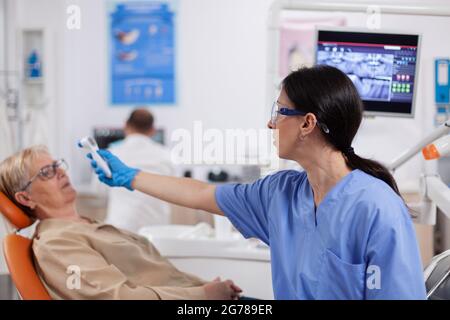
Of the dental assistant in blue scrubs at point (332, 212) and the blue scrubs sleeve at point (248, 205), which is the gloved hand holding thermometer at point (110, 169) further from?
the dental assistant in blue scrubs at point (332, 212)

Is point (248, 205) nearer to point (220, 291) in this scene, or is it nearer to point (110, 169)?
point (220, 291)

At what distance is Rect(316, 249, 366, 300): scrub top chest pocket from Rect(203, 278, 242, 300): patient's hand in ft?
1.53

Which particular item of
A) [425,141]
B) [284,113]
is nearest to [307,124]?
[284,113]

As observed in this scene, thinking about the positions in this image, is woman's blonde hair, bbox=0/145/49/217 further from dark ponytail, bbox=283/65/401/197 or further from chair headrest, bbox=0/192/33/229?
dark ponytail, bbox=283/65/401/197

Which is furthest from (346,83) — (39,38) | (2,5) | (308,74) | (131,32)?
(131,32)

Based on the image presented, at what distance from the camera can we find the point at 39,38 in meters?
3.37

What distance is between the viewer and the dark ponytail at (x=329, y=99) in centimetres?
112

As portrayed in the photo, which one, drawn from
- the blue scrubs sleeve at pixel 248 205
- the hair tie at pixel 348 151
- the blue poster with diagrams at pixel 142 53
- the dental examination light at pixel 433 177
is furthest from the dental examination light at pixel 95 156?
the blue poster with diagrams at pixel 142 53

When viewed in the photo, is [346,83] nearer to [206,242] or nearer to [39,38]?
[206,242]

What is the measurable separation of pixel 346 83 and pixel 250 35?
278cm

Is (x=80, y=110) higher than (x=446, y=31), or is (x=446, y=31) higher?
(x=446, y=31)

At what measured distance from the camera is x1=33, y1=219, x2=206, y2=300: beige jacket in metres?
1.40

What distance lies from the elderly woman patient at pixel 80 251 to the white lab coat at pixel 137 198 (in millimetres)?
1043

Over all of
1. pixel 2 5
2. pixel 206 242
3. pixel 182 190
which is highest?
pixel 2 5
